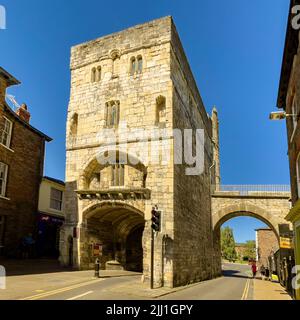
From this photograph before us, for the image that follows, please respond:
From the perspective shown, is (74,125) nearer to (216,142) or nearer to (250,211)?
(250,211)

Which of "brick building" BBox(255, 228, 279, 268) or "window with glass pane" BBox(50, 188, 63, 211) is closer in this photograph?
"window with glass pane" BBox(50, 188, 63, 211)

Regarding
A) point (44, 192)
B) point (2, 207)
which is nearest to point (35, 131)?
point (44, 192)

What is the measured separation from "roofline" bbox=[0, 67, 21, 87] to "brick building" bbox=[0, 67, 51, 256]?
233 cm

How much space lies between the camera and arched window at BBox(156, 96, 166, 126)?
17.5 m

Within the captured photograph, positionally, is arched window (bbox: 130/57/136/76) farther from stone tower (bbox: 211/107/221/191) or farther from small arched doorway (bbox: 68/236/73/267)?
stone tower (bbox: 211/107/221/191)

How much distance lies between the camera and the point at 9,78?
16.1 metres

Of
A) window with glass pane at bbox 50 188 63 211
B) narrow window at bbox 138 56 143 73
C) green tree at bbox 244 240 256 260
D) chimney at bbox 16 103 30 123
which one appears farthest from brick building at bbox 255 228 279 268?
green tree at bbox 244 240 256 260

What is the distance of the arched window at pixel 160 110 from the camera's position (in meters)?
17.5

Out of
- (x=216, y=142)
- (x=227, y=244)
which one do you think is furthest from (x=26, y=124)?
(x=227, y=244)

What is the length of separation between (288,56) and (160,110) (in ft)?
25.6

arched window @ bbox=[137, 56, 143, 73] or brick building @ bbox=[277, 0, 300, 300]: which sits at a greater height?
arched window @ bbox=[137, 56, 143, 73]

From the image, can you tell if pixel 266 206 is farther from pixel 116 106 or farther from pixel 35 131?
pixel 35 131

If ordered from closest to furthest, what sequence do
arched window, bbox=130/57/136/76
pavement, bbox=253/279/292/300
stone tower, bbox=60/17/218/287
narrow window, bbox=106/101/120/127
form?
1. pavement, bbox=253/279/292/300
2. stone tower, bbox=60/17/218/287
3. narrow window, bbox=106/101/120/127
4. arched window, bbox=130/57/136/76
